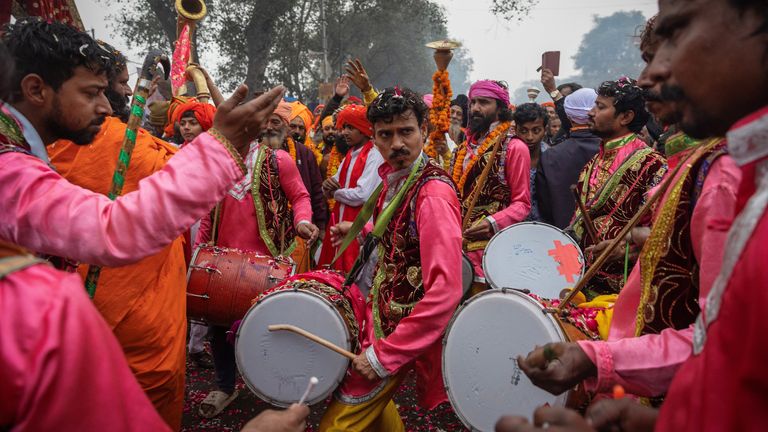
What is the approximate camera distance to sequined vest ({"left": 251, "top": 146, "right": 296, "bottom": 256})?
166 inches

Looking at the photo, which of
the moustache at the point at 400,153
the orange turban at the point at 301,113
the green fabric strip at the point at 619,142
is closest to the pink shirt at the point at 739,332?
the moustache at the point at 400,153

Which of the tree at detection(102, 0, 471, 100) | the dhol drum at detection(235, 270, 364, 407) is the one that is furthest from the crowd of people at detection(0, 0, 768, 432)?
the tree at detection(102, 0, 471, 100)

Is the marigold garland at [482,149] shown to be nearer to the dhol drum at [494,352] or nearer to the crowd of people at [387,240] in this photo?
the crowd of people at [387,240]

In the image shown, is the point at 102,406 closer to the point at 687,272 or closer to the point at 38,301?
the point at 38,301

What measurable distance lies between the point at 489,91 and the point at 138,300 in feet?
14.1

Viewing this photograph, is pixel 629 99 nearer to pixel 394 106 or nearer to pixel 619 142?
pixel 619 142

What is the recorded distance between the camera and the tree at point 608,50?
11388cm

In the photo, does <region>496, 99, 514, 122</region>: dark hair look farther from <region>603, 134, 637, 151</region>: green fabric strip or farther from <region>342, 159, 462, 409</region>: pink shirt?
<region>342, 159, 462, 409</region>: pink shirt

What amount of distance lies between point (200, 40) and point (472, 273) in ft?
75.3

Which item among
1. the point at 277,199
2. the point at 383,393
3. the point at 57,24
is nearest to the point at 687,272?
the point at 383,393

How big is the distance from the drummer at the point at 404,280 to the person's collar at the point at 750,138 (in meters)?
1.50

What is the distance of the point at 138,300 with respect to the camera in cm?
273

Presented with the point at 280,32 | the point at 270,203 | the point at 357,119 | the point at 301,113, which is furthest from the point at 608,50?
the point at 270,203

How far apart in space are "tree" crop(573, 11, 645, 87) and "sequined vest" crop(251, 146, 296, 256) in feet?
377
